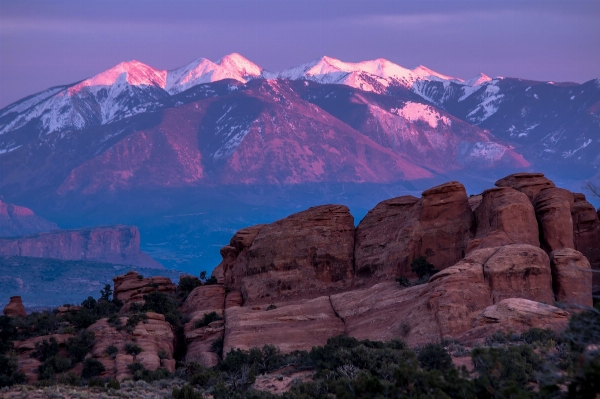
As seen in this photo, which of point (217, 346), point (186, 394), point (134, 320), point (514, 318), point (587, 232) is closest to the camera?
point (186, 394)

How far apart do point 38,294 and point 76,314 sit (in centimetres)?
11192

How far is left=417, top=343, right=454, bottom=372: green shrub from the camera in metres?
33.3

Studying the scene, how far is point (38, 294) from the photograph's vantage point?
16550cm

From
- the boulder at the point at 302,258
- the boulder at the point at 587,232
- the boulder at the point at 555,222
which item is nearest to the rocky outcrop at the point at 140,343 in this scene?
the boulder at the point at 302,258

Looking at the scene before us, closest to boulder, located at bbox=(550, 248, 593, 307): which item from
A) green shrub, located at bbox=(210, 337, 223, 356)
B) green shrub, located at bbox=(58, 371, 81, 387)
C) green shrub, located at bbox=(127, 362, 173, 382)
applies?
green shrub, located at bbox=(210, 337, 223, 356)

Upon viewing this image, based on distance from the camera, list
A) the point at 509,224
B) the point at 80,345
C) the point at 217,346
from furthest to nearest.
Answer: the point at 80,345
the point at 509,224
the point at 217,346

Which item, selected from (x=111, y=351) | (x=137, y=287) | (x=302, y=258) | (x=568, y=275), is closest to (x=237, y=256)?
(x=302, y=258)

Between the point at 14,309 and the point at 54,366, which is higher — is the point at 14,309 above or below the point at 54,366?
above

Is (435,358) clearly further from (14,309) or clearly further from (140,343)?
(14,309)

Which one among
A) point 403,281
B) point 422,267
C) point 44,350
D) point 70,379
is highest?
point 422,267

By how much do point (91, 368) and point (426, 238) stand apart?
804 inches

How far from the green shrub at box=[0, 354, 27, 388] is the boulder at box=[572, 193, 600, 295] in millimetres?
29005

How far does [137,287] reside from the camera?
66.4m

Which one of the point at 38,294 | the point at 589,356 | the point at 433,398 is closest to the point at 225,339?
the point at 433,398
